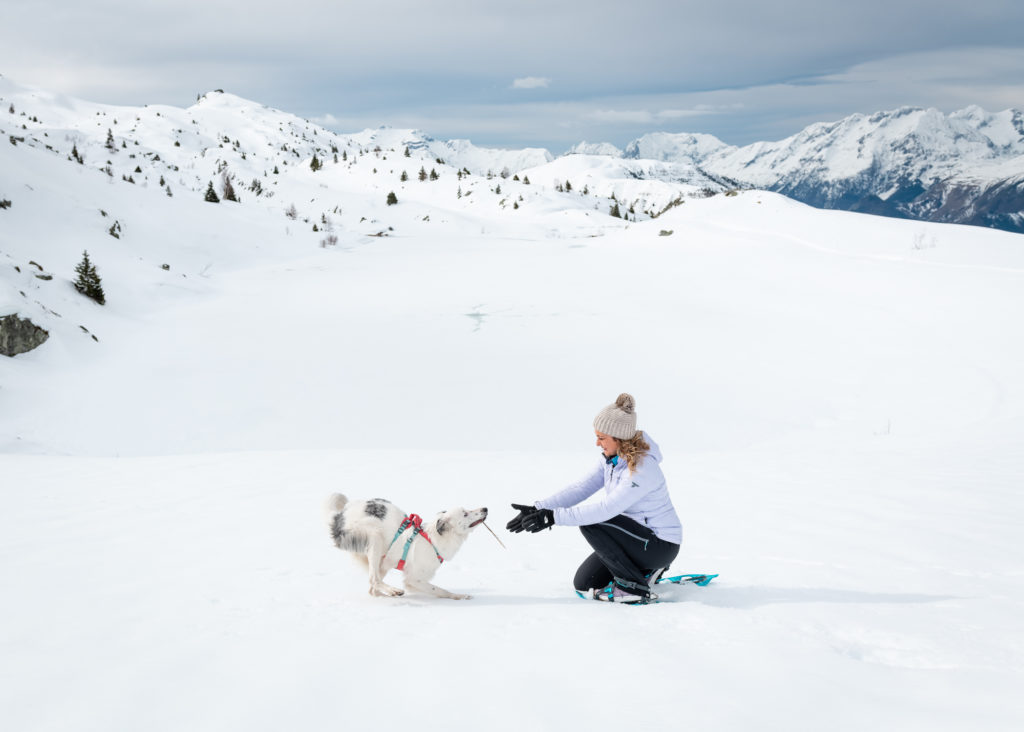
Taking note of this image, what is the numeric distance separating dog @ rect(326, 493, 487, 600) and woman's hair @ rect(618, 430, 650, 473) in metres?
1.06

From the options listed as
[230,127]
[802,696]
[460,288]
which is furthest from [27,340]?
[230,127]

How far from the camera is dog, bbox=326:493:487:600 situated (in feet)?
13.8

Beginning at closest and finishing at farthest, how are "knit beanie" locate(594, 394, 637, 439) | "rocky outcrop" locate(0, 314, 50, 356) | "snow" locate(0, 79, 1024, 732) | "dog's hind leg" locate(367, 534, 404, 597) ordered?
1. "snow" locate(0, 79, 1024, 732)
2. "knit beanie" locate(594, 394, 637, 439)
3. "dog's hind leg" locate(367, 534, 404, 597)
4. "rocky outcrop" locate(0, 314, 50, 356)

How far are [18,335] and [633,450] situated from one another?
14330 mm

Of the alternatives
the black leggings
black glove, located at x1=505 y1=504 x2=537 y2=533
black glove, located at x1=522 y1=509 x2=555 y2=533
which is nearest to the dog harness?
black glove, located at x1=505 y1=504 x2=537 y2=533

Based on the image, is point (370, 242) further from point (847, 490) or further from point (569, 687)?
point (569, 687)

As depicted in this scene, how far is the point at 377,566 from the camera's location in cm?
422

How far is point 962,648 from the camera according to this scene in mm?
3318

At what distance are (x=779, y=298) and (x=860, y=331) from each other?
2.87 m

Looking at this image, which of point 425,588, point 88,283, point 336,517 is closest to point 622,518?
point 425,588

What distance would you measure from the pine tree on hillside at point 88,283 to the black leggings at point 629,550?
1680cm

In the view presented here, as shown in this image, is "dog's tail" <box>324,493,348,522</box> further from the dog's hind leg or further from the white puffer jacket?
the white puffer jacket

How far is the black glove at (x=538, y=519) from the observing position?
13.5 ft

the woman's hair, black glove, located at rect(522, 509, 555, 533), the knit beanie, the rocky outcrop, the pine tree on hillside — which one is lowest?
the rocky outcrop
